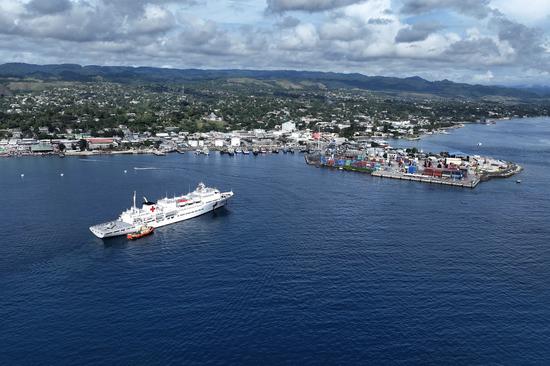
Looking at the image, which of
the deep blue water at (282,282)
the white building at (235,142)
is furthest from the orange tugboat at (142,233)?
the white building at (235,142)

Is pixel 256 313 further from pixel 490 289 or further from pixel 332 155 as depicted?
pixel 332 155

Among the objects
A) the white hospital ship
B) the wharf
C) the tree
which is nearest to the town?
the tree

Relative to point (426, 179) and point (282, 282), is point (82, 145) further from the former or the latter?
point (282, 282)

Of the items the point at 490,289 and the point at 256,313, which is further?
the point at 490,289

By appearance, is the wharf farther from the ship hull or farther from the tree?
the tree

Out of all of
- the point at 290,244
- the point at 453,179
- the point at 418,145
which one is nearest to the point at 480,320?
the point at 290,244

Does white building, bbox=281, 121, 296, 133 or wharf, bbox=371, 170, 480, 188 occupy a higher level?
white building, bbox=281, 121, 296, 133
